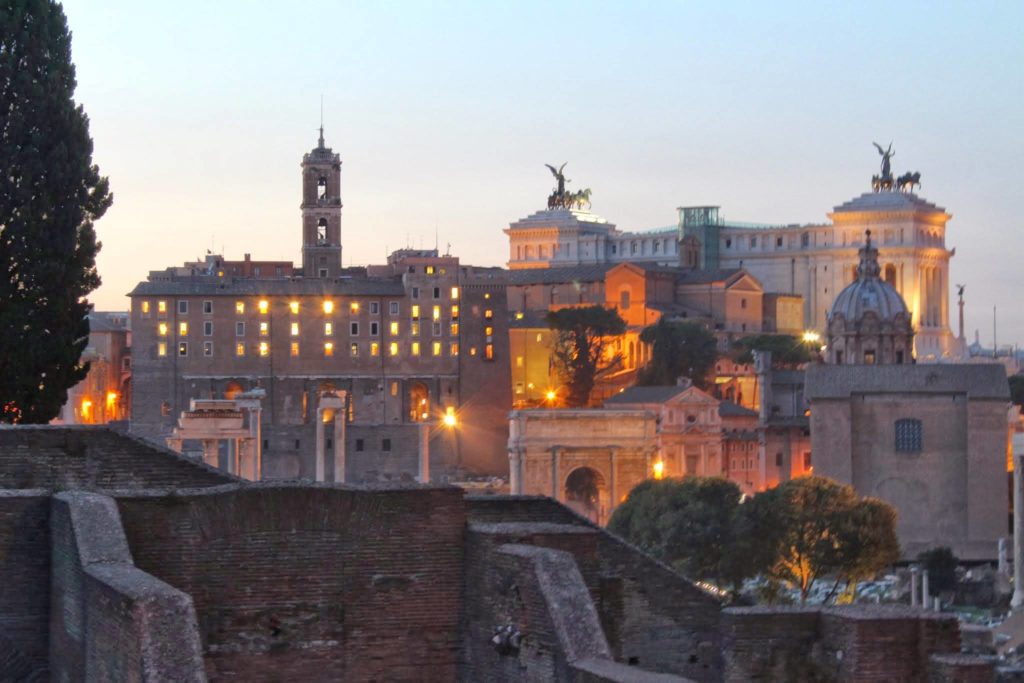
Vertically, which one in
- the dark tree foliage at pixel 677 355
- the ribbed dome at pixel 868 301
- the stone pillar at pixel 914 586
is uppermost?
the ribbed dome at pixel 868 301

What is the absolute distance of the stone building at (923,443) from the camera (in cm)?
6106

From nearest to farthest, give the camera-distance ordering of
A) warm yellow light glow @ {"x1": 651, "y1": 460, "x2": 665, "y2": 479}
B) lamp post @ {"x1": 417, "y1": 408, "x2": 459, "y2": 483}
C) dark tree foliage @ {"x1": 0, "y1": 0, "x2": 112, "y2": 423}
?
1. dark tree foliage @ {"x1": 0, "y1": 0, "x2": 112, "y2": 423}
2. lamp post @ {"x1": 417, "y1": 408, "x2": 459, "y2": 483}
3. warm yellow light glow @ {"x1": 651, "y1": 460, "x2": 665, "y2": 479}

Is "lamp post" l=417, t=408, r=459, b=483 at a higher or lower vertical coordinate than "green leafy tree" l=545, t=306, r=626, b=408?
lower

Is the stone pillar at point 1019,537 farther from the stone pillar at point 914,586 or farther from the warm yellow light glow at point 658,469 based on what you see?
the warm yellow light glow at point 658,469

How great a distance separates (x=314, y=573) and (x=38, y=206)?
12.1m

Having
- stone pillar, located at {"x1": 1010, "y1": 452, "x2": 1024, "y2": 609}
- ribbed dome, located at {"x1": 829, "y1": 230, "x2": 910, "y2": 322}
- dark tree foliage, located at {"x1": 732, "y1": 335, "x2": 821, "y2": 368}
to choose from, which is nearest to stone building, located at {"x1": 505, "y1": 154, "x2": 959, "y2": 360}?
dark tree foliage, located at {"x1": 732, "y1": 335, "x2": 821, "y2": 368}

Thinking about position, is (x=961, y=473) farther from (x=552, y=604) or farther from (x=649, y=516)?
(x=552, y=604)

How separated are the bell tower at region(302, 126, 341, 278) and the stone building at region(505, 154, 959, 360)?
1208 inches

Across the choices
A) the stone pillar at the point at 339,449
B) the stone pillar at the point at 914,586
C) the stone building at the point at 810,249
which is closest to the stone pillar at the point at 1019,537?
the stone pillar at the point at 914,586

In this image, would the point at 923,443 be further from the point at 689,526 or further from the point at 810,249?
the point at 810,249

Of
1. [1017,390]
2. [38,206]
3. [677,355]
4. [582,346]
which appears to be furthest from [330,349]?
[38,206]

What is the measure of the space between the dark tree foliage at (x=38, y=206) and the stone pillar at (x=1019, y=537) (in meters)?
29.9

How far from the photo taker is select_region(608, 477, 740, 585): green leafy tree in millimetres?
47281

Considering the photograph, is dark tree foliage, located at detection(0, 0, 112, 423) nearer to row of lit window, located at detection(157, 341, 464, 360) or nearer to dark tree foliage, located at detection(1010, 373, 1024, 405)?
row of lit window, located at detection(157, 341, 464, 360)
